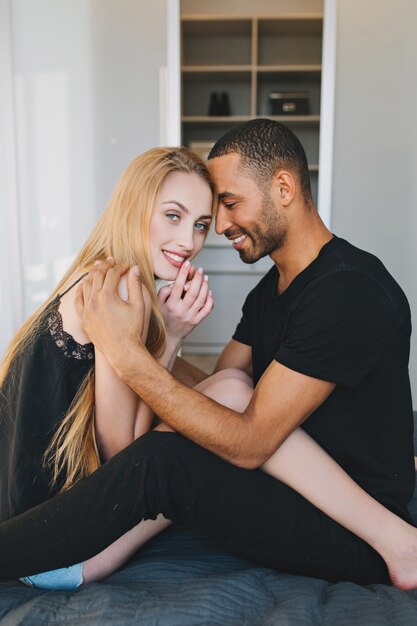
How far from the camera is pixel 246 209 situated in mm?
1508

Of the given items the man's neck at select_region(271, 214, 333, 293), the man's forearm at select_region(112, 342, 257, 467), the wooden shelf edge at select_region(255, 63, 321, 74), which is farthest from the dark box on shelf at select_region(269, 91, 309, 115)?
the man's forearm at select_region(112, 342, 257, 467)

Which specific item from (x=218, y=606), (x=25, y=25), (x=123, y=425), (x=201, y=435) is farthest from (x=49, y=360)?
(x=25, y=25)

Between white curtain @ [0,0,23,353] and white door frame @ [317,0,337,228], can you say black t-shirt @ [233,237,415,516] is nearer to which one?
white door frame @ [317,0,337,228]

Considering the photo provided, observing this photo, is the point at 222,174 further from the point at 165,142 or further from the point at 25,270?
the point at 25,270

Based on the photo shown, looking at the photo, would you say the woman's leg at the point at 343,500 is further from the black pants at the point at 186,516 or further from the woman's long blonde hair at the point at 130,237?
the woman's long blonde hair at the point at 130,237

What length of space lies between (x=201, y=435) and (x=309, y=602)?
335mm

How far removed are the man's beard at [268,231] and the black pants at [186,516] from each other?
1.92 feet

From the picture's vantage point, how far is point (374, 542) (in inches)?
45.9

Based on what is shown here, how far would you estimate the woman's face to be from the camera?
1.45m

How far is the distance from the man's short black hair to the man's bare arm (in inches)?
19.3

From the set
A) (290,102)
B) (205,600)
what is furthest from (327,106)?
(205,600)

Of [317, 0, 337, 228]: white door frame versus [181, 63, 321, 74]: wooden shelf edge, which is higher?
[181, 63, 321, 74]: wooden shelf edge

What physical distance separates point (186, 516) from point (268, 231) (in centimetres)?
72

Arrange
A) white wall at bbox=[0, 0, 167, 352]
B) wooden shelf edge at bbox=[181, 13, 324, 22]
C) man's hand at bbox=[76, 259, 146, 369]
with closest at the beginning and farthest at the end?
man's hand at bbox=[76, 259, 146, 369], white wall at bbox=[0, 0, 167, 352], wooden shelf edge at bbox=[181, 13, 324, 22]
